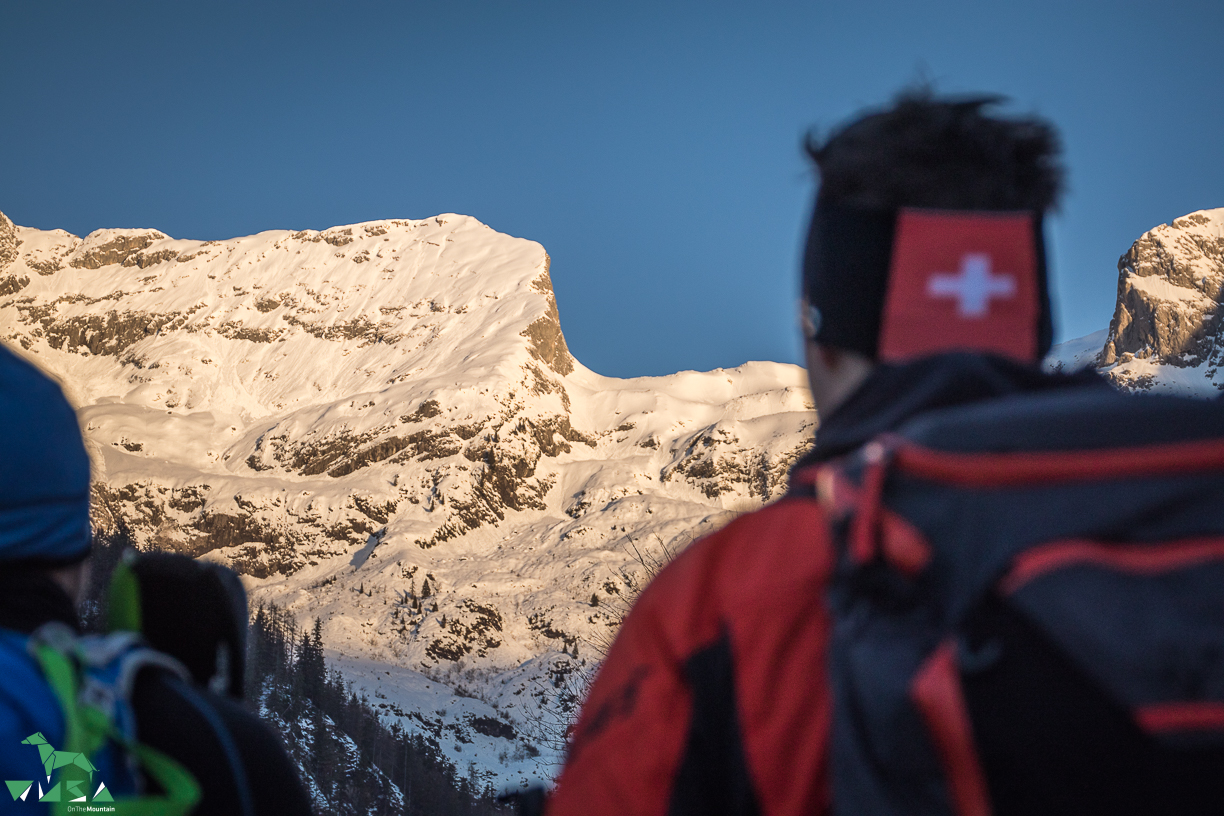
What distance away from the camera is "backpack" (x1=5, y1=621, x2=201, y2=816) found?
5.09 ft

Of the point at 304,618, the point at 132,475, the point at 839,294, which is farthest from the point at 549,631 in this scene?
the point at 839,294

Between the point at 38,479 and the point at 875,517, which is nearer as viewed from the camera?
the point at 875,517

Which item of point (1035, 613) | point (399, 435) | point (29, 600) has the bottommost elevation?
point (399, 435)

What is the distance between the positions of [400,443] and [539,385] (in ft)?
90.1

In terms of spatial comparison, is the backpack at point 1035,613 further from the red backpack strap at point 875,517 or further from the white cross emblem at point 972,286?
the white cross emblem at point 972,286

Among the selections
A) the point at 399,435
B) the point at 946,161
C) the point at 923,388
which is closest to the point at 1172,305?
the point at 399,435

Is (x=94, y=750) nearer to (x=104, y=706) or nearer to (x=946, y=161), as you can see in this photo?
(x=104, y=706)

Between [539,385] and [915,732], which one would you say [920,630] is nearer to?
[915,732]

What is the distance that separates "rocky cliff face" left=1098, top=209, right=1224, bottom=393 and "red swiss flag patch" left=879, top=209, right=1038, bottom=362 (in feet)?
491

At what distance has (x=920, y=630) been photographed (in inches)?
36.8

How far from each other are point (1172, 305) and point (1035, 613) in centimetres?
16871

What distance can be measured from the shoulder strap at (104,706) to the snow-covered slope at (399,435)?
81.7 metres

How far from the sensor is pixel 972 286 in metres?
1.31

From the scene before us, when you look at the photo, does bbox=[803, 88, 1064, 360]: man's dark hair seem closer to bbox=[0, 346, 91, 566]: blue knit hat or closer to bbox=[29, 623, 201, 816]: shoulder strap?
bbox=[29, 623, 201, 816]: shoulder strap
